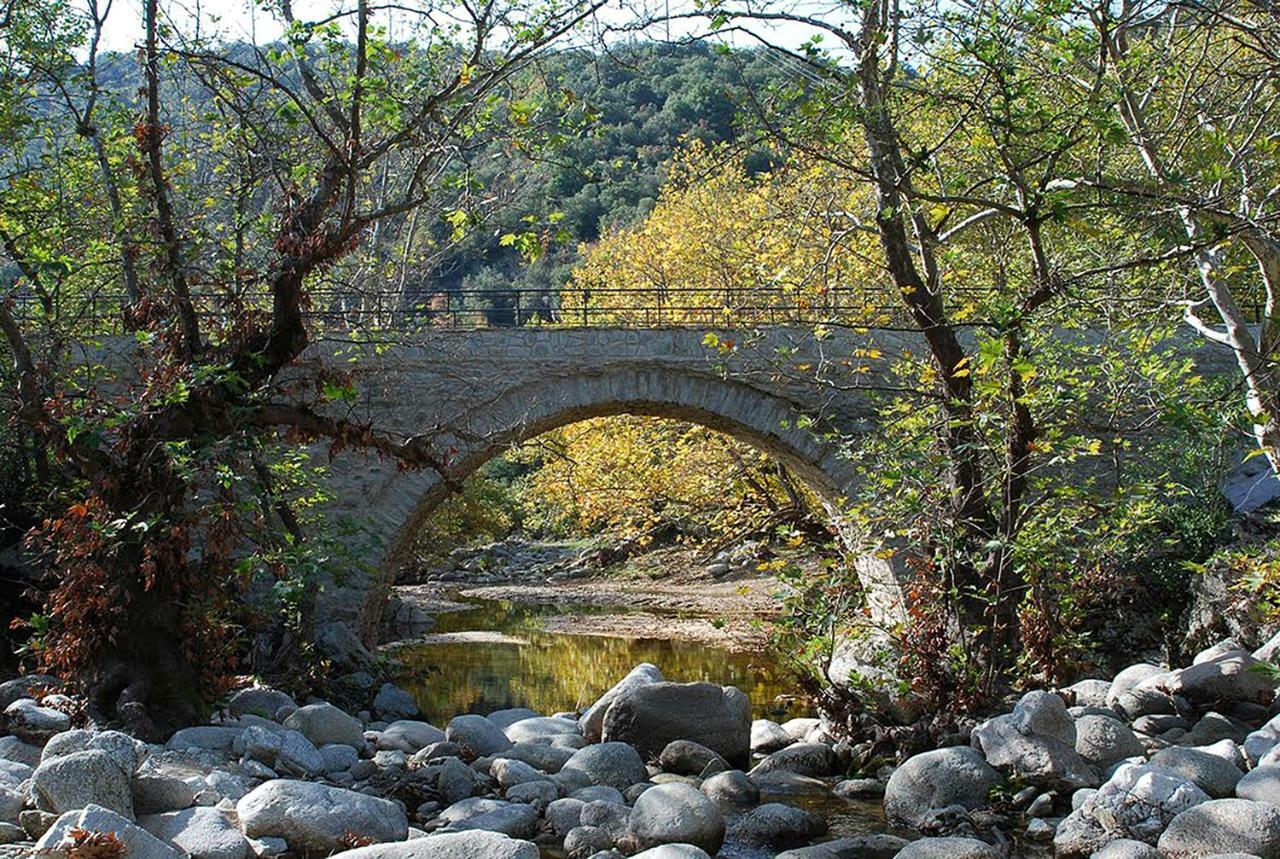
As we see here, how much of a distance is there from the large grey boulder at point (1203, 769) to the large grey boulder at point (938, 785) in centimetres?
90

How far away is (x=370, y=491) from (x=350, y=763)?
212 inches

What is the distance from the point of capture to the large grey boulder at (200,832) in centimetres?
499

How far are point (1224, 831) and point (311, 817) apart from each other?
12.6 ft

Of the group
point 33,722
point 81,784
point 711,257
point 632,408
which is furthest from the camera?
point 711,257

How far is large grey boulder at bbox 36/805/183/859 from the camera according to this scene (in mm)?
4610

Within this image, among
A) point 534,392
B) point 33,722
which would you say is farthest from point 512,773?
point 534,392

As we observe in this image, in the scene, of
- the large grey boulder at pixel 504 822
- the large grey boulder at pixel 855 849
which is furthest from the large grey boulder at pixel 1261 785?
the large grey boulder at pixel 504 822

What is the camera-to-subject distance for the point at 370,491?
12.1 meters

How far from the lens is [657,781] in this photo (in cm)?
755

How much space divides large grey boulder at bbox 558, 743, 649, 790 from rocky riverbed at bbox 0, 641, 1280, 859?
0.02m

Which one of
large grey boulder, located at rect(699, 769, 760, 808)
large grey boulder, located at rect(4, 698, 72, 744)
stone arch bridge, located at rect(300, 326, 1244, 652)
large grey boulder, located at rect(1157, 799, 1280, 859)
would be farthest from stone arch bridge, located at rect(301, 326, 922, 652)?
large grey boulder, located at rect(1157, 799, 1280, 859)

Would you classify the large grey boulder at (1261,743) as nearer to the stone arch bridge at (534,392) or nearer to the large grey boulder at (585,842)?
the large grey boulder at (585,842)

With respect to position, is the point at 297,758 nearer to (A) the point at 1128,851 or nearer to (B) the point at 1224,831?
(A) the point at 1128,851

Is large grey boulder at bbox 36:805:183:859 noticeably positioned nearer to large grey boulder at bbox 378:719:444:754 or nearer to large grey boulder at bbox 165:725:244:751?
large grey boulder at bbox 165:725:244:751
